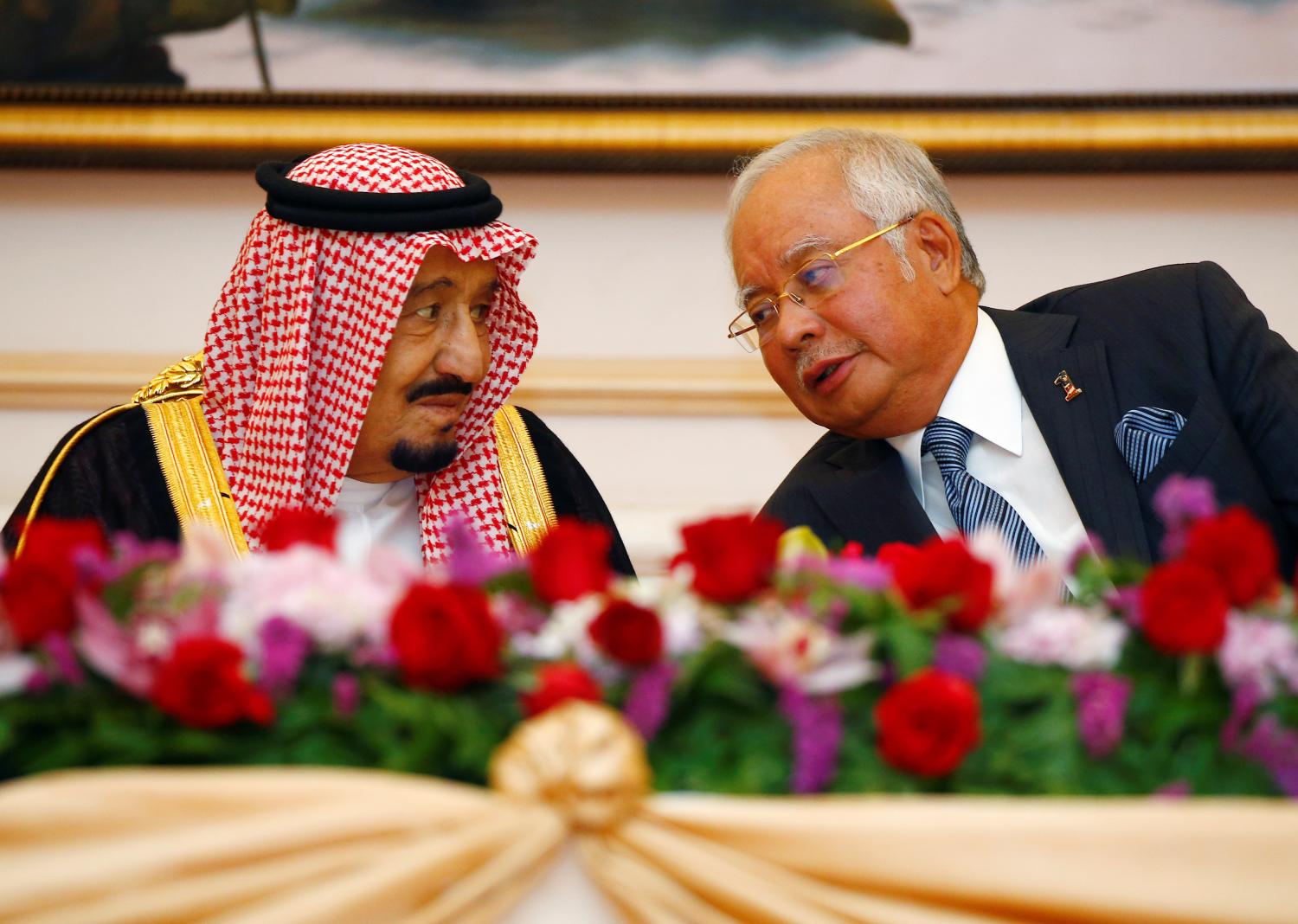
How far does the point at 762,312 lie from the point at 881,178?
0.32 meters

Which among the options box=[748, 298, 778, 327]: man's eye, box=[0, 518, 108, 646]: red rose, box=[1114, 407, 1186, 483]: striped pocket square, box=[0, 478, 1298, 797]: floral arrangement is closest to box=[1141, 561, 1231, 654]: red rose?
box=[0, 478, 1298, 797]: floral arrangement

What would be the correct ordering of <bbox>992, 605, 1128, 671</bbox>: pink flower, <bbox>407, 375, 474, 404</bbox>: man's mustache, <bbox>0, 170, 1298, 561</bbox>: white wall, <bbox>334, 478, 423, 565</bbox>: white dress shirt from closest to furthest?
<bbox>992, 605, 1128, 671</bbox>: pink flower < <bbox>407, 375, 474, 404</bbox>: man's mustache < <bbox>334, 478, 423, 565</bbox>: white dress shirt < <bbox>0, 170, 1298, 561</bbox>: white wall

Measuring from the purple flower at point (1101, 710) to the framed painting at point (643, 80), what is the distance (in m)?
2.16

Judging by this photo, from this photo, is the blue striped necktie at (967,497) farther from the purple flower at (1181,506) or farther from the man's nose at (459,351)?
the purple flower at (1181,506)

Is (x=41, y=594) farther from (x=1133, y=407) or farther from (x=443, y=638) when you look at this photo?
(x=1133, y=407)

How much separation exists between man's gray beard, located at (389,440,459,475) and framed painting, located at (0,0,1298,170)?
1.01 meters

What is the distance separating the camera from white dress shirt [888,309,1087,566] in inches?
93.5

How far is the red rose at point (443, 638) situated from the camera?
1081 millimetres

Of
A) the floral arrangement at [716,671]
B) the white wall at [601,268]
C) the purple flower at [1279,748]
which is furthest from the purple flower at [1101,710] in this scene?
the white wall at [601,268]

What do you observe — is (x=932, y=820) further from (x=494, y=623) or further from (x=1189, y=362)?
(x=1189, y=362)

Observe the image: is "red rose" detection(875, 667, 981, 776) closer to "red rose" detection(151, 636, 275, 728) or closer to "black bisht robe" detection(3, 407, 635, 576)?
"red rose" detection(151, 636, 275, 728)

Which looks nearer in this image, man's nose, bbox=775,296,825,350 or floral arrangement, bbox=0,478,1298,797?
floral arrangement, bbox=0,478,1298,797

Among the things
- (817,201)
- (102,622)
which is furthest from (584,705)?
(817,201)

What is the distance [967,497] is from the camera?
2.39m
